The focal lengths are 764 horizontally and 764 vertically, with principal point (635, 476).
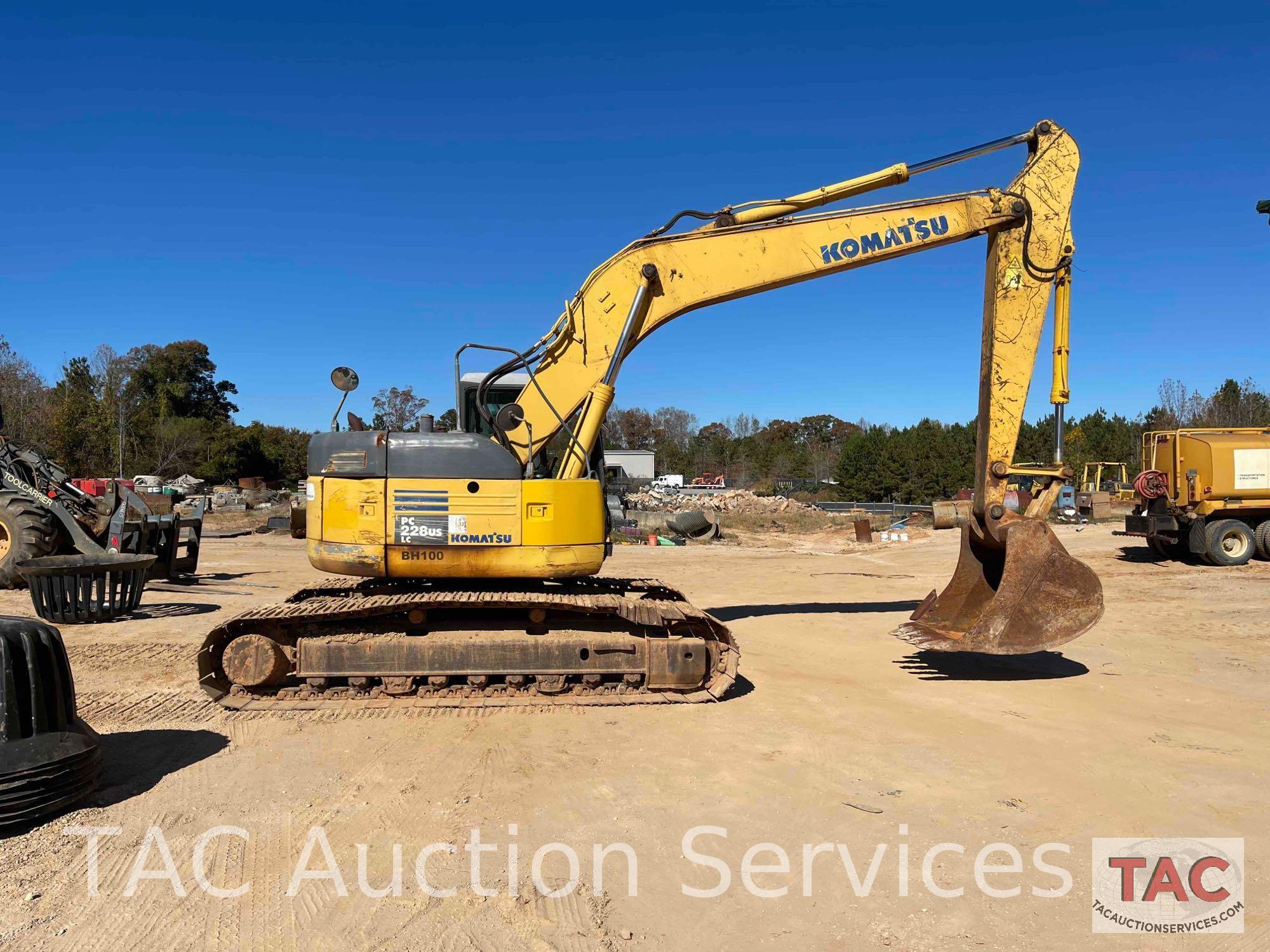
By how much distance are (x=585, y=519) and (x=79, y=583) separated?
21.8ft

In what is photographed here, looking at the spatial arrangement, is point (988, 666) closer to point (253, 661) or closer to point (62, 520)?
point (253, 661)

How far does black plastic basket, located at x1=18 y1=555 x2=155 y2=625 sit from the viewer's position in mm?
8719

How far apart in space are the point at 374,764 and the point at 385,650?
3.99 feet

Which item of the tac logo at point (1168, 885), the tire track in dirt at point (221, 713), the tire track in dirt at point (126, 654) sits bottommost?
the tac logo at point (1168, 885)

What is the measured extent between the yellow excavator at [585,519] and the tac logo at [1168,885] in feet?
8.25

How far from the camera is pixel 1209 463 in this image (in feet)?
48.6

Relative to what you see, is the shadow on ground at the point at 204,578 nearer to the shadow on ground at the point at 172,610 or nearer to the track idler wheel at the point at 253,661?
the shadow on ground at the point at 172,610

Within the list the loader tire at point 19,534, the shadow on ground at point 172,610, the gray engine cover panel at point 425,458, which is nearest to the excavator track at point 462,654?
the gray engine cover panel at point 425,458

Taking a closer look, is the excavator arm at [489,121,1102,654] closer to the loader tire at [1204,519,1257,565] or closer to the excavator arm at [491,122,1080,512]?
the excavator arm at [491,122,1080,512]

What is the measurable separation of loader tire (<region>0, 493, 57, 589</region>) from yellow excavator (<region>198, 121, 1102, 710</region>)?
6724 millimetres

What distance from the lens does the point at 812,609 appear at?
11.0 m

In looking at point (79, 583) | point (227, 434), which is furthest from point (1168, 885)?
point (227, 434)

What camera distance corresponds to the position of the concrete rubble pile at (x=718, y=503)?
35.5 meters

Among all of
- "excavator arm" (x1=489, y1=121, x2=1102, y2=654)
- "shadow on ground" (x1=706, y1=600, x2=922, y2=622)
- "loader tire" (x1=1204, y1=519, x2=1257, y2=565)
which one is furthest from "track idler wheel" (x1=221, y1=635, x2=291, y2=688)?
"loader tire" (x1=1204, y1=519, x2=1257, y2=565)
